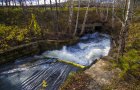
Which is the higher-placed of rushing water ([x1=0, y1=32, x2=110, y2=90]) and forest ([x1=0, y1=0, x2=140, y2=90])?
forest ([x1=0, y1=0, x2=140, y2=90])

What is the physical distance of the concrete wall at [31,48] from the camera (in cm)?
725

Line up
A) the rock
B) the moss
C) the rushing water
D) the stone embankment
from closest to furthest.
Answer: the moss, the stone embankment, the rock, the rushing water

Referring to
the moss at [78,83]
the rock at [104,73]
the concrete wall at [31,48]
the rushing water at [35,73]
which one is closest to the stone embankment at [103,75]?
the rock at [104,73]

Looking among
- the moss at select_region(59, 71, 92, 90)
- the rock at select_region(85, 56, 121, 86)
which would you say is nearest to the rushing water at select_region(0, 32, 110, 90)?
the moss at select_region(59, 71, 92, 90)

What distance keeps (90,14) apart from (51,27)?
9347 mm

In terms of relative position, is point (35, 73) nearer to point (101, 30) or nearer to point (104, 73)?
point (104, 73)

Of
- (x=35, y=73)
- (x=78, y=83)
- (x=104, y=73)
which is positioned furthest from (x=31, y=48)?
(x=104, y=73)

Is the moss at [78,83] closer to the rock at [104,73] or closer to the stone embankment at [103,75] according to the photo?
the stone embankment at [103,75]

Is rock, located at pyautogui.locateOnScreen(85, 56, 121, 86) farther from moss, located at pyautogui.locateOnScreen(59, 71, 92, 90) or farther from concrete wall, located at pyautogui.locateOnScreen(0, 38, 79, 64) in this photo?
concrete wall, located at pyautogui.locateOnScreen(0, 38, 79, 64)

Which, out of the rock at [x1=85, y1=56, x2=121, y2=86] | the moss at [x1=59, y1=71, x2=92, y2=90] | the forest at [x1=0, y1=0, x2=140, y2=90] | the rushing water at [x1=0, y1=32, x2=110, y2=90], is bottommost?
the rushing water at [x1=0, y1=32, x2=110, y2=90]

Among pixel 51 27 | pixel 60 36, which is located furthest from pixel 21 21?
pixel 60 36

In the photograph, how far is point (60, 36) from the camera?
1157cm

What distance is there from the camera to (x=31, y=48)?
29.2ft

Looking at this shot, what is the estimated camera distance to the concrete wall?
286 inches
